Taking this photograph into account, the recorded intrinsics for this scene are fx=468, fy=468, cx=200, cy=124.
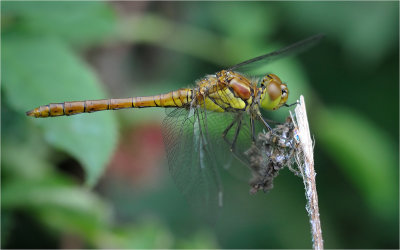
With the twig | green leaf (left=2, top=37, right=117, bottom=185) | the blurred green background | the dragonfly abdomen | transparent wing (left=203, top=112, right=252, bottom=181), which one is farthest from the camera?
the blurred green background

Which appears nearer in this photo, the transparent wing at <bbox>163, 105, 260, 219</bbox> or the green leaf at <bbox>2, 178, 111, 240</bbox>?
the transparent wing at <bbox>163, 105, 260, 219</bbox>

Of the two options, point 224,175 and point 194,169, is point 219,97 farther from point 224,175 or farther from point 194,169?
point 224,175

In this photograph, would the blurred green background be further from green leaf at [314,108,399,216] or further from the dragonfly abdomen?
the dragonfly abdomen

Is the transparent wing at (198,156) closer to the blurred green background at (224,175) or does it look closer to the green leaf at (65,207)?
the blurred green background at (224,175)

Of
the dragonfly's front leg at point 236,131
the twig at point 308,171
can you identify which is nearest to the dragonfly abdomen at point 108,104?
the dragonfly's front leg at point 236,131

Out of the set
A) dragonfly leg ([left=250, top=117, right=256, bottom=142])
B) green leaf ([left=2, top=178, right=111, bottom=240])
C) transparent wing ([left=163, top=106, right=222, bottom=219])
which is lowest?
green leaf ([left=2, top=178, right=111, bottom=240])

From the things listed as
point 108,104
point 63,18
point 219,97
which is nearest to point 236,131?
point 219,97

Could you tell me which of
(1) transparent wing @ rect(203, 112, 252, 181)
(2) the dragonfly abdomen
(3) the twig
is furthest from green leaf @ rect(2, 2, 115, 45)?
(3) the twig
